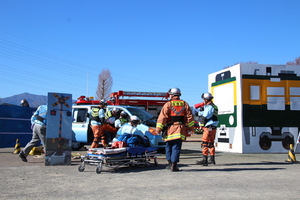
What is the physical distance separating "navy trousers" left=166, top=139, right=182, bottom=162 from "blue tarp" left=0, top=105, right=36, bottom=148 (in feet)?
32.1

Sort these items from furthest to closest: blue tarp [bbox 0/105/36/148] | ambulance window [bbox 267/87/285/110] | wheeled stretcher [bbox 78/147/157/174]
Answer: blue tarp [bbox 0/105/36/148]
ambulance window [bbox 267/87/285/110]
wheeled stretcher [bbox 78/147/157/174]

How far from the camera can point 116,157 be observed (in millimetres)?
8258

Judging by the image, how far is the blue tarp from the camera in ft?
51.6

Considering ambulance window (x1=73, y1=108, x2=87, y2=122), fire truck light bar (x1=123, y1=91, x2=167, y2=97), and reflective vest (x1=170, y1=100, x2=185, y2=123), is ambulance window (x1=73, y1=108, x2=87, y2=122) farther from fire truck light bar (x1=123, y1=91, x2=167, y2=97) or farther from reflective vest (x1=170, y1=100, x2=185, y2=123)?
reflective vest (x1=170, y1=100, x2=185, y2=123)

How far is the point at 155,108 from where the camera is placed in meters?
18.9

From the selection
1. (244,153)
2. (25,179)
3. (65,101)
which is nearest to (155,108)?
(244,153)

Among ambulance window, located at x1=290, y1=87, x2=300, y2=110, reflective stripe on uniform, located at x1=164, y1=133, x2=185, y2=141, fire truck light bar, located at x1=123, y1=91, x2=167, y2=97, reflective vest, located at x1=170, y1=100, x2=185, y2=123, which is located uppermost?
fire truck light bar, located at x1=123, y1=91, x2=167, y2=97

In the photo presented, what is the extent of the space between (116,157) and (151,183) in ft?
5.92

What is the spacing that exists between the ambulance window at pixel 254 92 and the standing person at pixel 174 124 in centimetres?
588

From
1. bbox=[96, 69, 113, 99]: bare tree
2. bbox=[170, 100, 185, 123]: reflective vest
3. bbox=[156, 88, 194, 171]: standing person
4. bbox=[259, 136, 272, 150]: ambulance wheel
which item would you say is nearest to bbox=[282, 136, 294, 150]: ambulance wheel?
bbox=[259, 136, 272, 150]: ambulance wheel

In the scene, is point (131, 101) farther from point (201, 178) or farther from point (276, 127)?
point (201, 178)

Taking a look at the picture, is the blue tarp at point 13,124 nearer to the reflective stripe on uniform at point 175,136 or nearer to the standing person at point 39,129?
the standing person at point 39,129

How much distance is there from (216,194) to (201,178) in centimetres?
167

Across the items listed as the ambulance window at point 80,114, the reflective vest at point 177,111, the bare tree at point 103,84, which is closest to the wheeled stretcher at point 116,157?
the reflective vest at point 177,111
